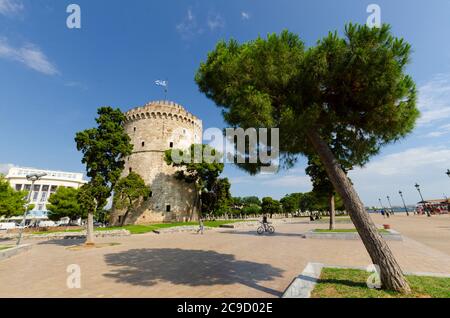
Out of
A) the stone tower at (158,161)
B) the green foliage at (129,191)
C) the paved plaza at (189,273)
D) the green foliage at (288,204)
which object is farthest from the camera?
the green foliage at (288,204)

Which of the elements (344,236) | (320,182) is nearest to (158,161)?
(320,182)

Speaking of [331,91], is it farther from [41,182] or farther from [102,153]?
[41,182]

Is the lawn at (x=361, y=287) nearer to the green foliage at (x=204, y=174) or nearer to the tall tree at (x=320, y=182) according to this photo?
the tall tree at (x=320, y=182)

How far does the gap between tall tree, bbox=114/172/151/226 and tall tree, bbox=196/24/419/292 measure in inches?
1267

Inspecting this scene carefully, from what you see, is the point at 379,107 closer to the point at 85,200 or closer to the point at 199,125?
the point at 85,200

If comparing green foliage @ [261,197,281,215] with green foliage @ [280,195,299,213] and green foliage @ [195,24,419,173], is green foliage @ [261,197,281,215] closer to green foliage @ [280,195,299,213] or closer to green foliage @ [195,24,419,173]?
green foliage @ [280,195,299,213]

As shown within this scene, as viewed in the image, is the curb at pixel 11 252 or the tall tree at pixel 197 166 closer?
the curb at pixel 11 252

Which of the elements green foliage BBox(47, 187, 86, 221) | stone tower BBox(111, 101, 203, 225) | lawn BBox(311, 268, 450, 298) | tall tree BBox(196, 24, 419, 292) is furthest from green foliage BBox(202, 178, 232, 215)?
lawn BBox(311, 268, 450, 298)

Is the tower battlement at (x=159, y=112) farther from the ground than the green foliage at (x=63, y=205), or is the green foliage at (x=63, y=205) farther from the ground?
the tower battlement at (x=159, y=112)

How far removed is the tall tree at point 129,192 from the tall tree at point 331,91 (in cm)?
3219

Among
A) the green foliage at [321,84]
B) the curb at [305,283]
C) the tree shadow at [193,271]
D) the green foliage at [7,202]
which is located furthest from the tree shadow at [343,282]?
the green foliage at [7,202]

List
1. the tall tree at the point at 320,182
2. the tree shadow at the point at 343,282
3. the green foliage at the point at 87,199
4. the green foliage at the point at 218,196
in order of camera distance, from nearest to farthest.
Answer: the tree shadow at the point at 343,282, the green foliage at the point at 87,199, the tall tree at the point at 320,182, the green foliage at the point at 218,196

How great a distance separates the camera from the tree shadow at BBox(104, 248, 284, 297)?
23.2 feet

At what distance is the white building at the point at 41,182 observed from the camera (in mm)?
73125
